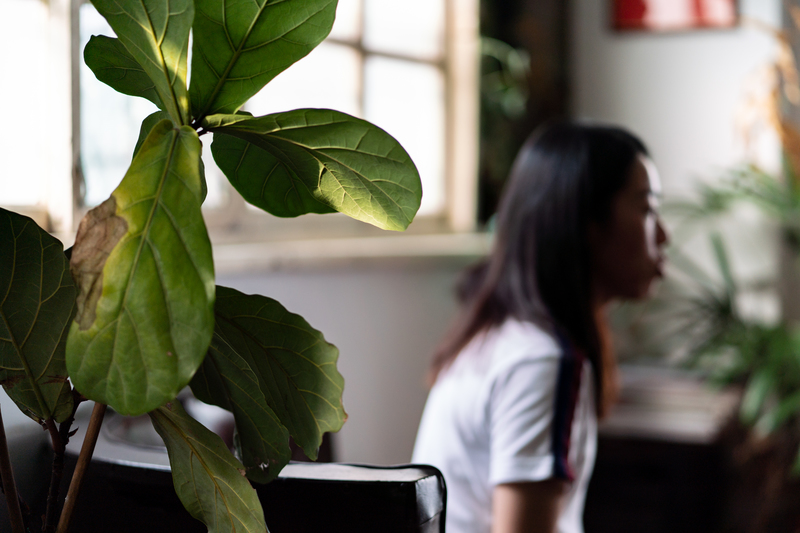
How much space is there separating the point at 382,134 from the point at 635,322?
2732 mm

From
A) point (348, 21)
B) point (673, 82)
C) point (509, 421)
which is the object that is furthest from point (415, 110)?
point (509, 421)

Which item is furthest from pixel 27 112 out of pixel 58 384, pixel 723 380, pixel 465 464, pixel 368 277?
pixel 723 380

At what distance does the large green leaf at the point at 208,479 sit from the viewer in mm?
382

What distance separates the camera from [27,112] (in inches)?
37.9

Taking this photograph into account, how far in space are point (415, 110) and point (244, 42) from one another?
87.4 inches

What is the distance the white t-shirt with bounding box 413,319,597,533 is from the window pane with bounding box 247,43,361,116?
1054 mm

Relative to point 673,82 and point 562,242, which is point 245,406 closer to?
point 562,242

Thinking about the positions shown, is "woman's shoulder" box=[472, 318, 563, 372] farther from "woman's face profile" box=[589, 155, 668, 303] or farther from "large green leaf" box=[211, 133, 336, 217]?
"large green leaf" box=[211, 133, 336, 217]

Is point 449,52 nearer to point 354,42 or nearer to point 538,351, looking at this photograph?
point 354,42

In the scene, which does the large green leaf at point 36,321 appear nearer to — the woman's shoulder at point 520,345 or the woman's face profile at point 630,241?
the woman's shoulder at point 520,345

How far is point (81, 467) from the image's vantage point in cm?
39

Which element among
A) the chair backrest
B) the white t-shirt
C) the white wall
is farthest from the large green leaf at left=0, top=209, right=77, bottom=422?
the white wall

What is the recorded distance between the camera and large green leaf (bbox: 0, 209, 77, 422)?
0.40 m

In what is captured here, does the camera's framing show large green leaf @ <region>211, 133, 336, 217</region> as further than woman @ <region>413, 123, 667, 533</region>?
No
